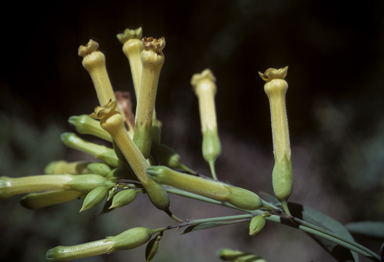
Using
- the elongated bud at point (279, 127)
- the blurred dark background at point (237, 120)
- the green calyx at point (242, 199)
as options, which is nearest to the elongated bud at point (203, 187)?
the green calyx at point (242, 199)

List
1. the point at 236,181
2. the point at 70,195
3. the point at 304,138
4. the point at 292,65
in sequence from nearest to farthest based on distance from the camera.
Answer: the point at 70,195 < the point at 292,65 < the point at 304,138 < the point at 236,181

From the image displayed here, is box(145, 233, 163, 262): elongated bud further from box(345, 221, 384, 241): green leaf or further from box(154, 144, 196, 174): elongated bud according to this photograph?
box(345, 221, 384, 241): green leaf

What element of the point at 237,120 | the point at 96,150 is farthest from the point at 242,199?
the point at 237,120

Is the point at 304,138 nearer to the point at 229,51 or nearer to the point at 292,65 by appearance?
the point at 292,65

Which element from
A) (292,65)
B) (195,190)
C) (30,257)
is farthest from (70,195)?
(292,65)

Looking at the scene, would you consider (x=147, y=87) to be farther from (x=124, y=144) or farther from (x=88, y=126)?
(x=88, y=126)

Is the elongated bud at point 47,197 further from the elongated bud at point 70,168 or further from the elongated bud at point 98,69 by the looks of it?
the elongated bud at point 98,69

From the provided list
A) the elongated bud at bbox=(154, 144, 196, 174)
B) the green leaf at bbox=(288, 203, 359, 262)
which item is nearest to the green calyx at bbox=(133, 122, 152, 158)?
the elongated bud at bbox=(154, 144, 196, 174)
